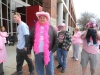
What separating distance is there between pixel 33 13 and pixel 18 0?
457cm

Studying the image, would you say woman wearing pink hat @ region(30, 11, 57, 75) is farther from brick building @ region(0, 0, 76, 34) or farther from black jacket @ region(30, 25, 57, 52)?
brick building @ region(0, 0, 76, 34)

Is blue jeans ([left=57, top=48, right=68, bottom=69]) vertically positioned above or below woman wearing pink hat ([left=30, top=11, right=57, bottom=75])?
below

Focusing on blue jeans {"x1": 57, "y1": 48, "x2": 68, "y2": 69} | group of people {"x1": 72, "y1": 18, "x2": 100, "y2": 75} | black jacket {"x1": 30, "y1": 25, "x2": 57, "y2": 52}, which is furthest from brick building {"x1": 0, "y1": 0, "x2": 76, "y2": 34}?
black jacket {"x1": 30, "y1": 25, "x2": 57, "y2": 52}

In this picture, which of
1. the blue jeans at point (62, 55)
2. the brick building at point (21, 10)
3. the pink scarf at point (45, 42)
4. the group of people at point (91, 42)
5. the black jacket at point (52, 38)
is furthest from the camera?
the brick building at point (21, 10)

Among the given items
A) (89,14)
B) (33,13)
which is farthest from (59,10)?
(89,14)

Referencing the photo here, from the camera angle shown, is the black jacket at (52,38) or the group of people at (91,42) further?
the group of people at (91,42)

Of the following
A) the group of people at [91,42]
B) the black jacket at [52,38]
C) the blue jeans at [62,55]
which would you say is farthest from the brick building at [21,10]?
the black jacket at [52,38]

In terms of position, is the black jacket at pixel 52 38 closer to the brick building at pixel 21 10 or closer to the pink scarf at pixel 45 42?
the pink scarf at pixel 45 42

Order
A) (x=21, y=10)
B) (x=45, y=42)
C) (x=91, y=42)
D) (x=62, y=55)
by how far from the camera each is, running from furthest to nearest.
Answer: (x=21, y=10)
(x=62, y=55)
(x=91, y=42)
(x=45, y=42)

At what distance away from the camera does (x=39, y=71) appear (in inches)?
117

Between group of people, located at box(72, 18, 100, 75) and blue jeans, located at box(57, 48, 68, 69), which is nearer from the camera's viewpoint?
group of people, located at box(72, 18, 100, 75)

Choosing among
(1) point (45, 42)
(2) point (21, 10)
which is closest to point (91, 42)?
(1) point (45, 42)

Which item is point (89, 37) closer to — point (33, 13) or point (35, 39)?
point (35, 39)

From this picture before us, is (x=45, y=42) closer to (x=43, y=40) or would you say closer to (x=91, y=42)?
(x=43, y=40)
